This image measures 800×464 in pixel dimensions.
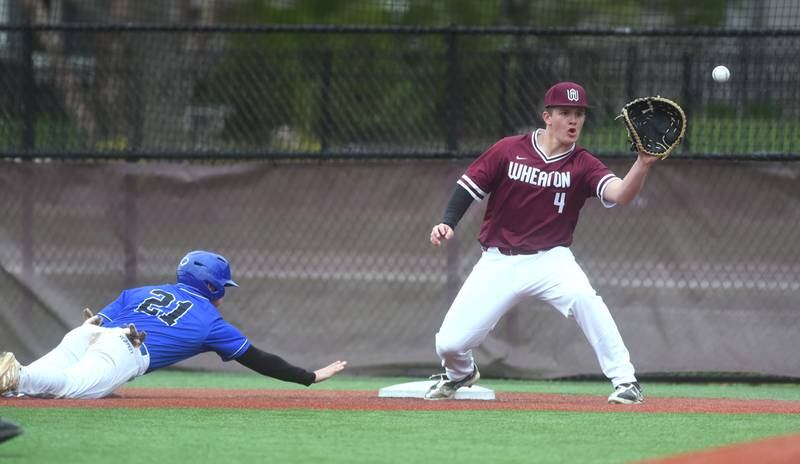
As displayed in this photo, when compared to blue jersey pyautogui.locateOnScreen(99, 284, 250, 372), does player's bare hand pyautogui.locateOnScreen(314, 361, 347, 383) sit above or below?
below

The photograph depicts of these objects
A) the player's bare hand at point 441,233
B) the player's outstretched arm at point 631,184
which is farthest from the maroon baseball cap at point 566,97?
the player's bare hand at point 441,233

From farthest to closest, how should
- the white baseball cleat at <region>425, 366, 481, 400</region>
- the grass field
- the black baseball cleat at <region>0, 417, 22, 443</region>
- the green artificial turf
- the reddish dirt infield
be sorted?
the green artificial turf < the white baseball cleat at <region>425, 366, 481, 400</region> < the reddish dirt infield < the grass field < the black baseball cleat at <region>0, 417, 22, 443</region>

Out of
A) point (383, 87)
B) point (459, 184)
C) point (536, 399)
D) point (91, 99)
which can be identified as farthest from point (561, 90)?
point (91, 99)

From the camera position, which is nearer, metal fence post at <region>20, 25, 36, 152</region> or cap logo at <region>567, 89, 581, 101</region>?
cap logo at <region>567, 89, 581, 101</region>

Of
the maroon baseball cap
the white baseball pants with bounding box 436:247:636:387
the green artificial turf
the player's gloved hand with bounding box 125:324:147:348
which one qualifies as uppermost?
the maroon baseball cap

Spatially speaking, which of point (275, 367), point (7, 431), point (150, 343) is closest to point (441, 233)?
point (275, 367)

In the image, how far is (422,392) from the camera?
24.8 ft

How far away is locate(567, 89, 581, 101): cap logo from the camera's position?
709 centimetres

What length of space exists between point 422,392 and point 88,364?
2.02m

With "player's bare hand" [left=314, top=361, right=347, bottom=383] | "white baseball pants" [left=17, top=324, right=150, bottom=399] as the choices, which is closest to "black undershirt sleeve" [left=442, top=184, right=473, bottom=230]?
"player's bare hand" [left=314, top=361, right=347, bottom=383]

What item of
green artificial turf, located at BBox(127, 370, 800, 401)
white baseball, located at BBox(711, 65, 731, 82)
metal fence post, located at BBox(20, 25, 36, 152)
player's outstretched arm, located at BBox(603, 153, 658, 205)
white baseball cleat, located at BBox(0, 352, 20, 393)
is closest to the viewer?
white baseball cleat, located at BBox(0, 352, 20, 393)

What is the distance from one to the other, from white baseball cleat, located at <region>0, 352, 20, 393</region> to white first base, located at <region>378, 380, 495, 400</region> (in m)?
2.16

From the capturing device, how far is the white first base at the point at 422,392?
7.40 metres

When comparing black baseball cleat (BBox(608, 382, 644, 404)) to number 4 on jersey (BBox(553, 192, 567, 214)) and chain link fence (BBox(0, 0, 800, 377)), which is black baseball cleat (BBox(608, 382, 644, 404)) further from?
chain link fence (BBox(0, 0, 800, 377))
